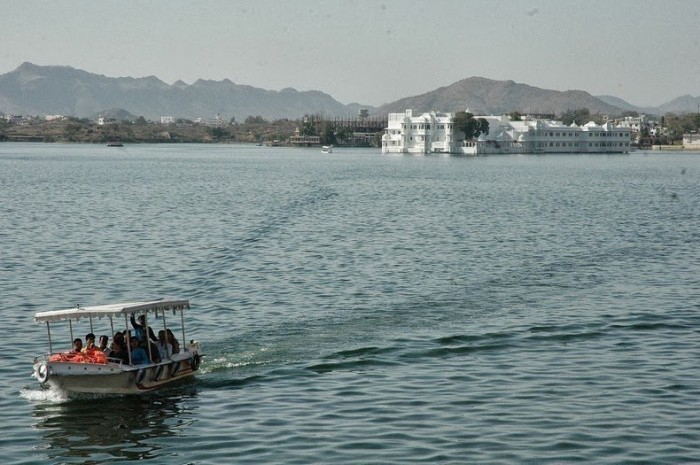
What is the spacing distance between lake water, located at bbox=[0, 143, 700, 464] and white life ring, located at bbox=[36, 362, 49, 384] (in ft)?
1.65

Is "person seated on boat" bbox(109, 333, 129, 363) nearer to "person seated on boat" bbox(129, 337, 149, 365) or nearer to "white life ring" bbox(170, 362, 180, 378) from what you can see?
"person seated on boat" bbox(129, 337, 149, 365)

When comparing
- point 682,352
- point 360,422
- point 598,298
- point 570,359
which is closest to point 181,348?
point 360,422

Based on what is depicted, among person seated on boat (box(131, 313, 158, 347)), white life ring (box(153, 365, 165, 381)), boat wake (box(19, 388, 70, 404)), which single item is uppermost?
person seated on boat (box(131, 313, 158, 347))

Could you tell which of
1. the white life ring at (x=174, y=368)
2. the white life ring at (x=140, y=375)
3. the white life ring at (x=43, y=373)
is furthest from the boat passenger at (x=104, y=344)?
the white life ring at (x=174, y=368)

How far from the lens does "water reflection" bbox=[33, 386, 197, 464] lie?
22.7 metres

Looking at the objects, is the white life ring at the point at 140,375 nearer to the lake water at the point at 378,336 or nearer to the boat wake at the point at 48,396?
the lake water at the point at 378,336

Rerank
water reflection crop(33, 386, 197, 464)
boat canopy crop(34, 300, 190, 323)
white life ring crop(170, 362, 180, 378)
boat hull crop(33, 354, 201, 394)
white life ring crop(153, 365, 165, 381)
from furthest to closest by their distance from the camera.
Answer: white life ring crop(170, 362, 180, 378) < white life ring crop(153, 365, 165, 381) < boat canopy crop(34, 300, 190, 323) < boat hull crop(33, 354, 201, 394) < water reflection crop(33, 386, 197, 464)

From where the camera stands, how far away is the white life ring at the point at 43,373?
26359 millimetres

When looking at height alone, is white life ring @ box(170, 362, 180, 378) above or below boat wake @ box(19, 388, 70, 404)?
above

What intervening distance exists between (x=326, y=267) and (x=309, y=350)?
730 inches

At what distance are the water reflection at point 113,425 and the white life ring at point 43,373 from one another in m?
0.67

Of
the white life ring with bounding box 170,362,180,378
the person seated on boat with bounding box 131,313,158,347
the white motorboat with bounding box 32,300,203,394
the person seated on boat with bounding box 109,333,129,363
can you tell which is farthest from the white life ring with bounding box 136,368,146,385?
the person seated on boat with bounding box 131,313,158,347

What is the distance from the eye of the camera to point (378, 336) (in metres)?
33.2

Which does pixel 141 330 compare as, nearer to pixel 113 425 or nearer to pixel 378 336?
pixel 113 425
